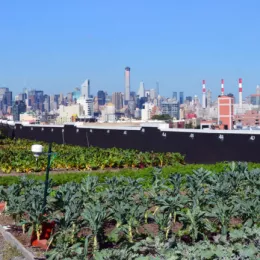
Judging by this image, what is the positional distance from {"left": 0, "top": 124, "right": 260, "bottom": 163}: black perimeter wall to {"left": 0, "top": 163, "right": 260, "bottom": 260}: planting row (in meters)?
8.44

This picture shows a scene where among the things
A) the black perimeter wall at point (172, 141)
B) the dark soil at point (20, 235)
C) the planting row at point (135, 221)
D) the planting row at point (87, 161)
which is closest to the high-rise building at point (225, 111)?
the black perimeter wall at point (172, 141)

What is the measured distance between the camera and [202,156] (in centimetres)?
1888

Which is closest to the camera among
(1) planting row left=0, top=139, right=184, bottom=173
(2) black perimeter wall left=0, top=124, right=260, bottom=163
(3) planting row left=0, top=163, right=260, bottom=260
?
(3) planting row left=0, top=163, right=260, bottom=260

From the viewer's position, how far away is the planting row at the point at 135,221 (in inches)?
229

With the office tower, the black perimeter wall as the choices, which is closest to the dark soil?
the black perimeter wall

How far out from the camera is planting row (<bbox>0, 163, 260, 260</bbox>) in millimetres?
5824

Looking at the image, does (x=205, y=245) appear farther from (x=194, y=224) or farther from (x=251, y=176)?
(x=251, y=176)

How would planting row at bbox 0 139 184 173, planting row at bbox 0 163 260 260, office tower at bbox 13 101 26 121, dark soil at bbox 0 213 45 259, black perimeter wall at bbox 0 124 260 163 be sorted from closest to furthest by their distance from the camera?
planting row at bbox 0 163 260 260, dark soil at bbox 0 213 45 259, planting row at bbox 0 139 184 173, black perimeter wall at bbox 0 124 260 163, office tower at bbox 13 101 26 121

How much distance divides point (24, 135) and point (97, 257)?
27912mm

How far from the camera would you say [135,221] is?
23.1ft

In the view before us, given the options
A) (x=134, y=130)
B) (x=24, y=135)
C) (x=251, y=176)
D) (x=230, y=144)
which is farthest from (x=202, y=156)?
(x=24, y=135)

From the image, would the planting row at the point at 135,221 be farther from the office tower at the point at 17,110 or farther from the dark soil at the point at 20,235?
the office tower at the point at 17,110

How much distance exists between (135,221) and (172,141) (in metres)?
13.4

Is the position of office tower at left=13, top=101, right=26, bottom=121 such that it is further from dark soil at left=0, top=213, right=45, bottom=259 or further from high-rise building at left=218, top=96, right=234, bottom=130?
dark soil at left=0, top=213, right=45, bottom=259
